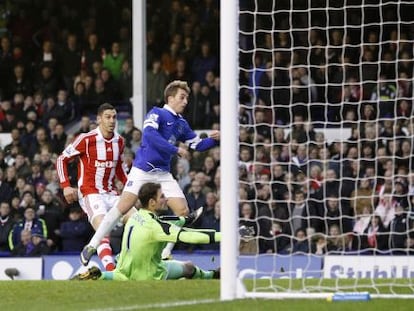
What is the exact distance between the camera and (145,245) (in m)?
13.4

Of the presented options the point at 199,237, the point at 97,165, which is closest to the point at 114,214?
the point at 97,165

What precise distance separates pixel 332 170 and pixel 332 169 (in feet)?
0.16

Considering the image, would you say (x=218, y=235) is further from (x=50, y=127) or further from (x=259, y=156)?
(x=50, y=127)

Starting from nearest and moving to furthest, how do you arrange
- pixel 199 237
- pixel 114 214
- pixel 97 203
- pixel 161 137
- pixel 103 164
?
pixel 199 237 → pixel 161 137 → pixel 114 214 → pixel 97 203 → pixel 103 164

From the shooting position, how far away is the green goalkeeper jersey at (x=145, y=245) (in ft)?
43.3

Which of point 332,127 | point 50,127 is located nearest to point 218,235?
point 332,127

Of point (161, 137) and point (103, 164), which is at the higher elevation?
point (161, 137)

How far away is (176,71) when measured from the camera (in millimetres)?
23516

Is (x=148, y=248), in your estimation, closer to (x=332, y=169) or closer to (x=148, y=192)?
(x=148, y=192)

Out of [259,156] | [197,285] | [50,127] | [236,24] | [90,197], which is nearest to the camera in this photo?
[236,24]

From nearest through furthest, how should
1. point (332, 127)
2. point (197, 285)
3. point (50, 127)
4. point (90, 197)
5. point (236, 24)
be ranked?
point (236, 24), point (197, 285), point (90, 197), point (332, 127), point (50, 127)

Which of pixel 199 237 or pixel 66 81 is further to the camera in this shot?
pixel 66 81

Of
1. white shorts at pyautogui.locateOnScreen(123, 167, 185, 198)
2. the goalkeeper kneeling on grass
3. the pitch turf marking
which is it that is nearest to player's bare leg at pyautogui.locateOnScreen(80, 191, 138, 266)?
white shorts at pyautogui.locateOnScreen(123, 167, 185, 198)

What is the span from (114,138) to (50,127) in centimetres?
749
